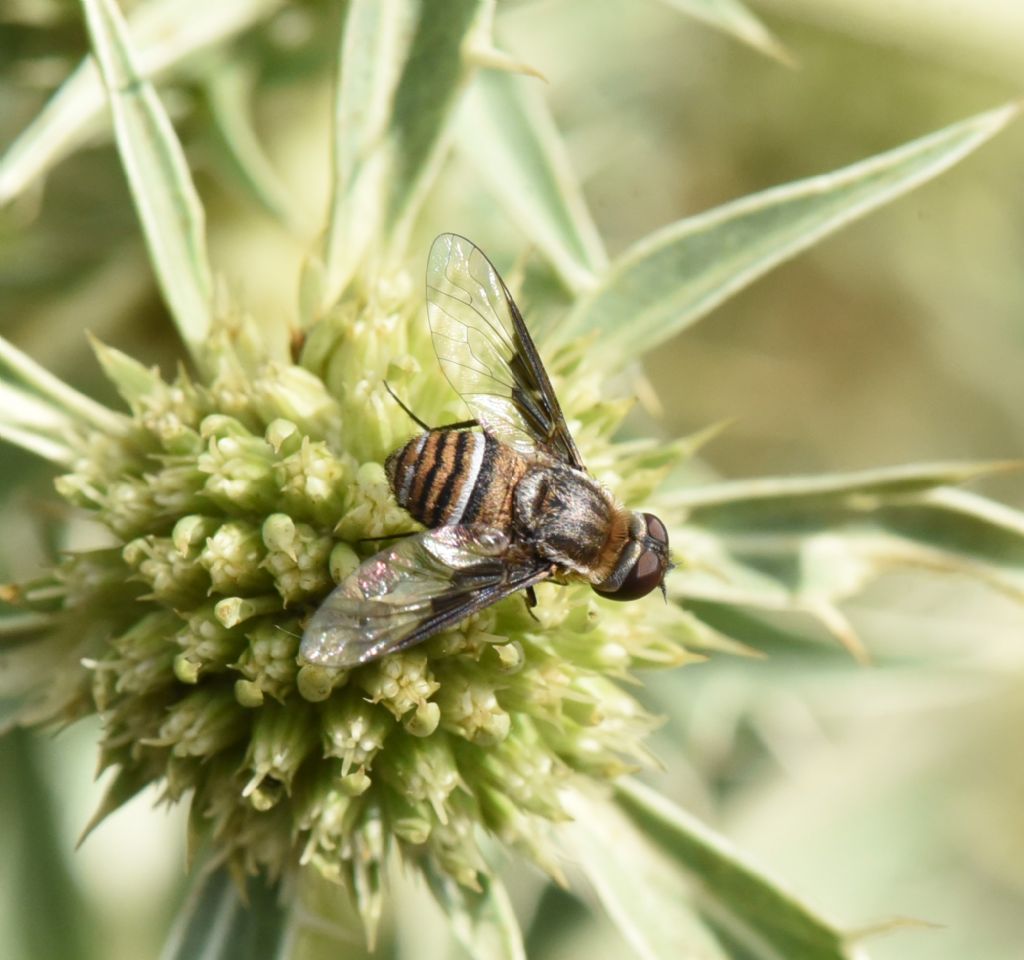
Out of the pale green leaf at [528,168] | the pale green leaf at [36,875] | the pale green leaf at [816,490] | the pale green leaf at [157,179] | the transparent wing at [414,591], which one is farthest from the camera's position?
the pale green leaf at [36,875]

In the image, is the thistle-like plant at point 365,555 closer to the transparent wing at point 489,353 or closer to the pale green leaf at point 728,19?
the transparent wing at point 489,353

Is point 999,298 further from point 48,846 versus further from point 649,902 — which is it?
point 48,846

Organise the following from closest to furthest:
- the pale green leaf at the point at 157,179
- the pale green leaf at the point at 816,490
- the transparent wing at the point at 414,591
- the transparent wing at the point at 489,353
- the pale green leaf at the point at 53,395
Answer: the transparent wing at the point at 414,591, the pale green leaf at the point at 157,179, the pale green leaf at the point at 53,395, the transparent wing at the point at 489,353, the pale green leaf at the point at 816,490

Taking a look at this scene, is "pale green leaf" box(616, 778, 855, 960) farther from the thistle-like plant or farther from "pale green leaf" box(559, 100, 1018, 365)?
"pale green leaf" box(559, 100, 1018, 365)

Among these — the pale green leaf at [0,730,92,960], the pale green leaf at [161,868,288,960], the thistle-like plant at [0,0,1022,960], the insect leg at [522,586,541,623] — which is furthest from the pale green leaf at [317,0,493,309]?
the pale green leaf at [0,730,92,960]

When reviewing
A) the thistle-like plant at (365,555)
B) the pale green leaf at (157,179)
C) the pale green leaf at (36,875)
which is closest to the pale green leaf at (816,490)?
the thistle-like plant at (365,555)

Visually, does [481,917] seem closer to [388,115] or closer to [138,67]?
[388,115]

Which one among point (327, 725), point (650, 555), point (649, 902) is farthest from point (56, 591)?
point (649, 902)
